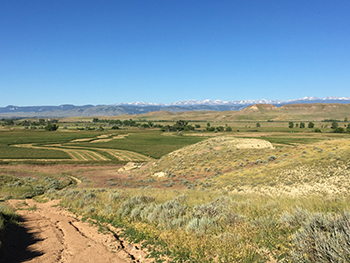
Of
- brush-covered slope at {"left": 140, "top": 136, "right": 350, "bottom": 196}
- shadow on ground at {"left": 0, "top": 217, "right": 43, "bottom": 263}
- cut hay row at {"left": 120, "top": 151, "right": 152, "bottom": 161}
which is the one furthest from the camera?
cut hay row at {"left": 120, "top": 151, "right": 152, "bottom": 161}

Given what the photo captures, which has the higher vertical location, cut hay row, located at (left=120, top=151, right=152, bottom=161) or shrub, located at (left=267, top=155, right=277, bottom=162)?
shrub, located at (left=267, top=155, right=277, bottom=162)

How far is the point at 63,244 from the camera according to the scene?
10758 mm

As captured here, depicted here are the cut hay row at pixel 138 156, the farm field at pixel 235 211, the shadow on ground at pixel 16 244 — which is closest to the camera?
the farm field at pixel 235 211

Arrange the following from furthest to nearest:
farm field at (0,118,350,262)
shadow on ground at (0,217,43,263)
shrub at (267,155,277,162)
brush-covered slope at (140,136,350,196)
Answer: shrub at (267,155,277,162) < brush-covered slope at (140,136,350,196) < shadow on ground at (0,217,43,263) < farm field at (0,118,350,262)

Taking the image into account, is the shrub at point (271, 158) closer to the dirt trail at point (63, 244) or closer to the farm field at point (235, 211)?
the farm field at point (235, 211)

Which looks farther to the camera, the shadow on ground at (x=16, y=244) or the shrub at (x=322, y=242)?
the shadow on ground at (x=16, y=244)

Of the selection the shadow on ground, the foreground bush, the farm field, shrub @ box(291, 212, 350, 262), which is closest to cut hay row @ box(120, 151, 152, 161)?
the farm field

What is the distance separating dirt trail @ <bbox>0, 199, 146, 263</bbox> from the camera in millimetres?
9289

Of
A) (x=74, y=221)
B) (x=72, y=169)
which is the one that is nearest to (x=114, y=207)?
(x=74, y=221)

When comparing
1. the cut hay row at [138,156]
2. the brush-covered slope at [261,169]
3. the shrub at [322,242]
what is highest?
the shrub at [322,242]

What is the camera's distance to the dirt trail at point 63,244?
929 centimetres

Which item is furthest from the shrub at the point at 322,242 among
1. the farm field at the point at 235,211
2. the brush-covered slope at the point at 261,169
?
the brush-covered slope at the point at 261,169

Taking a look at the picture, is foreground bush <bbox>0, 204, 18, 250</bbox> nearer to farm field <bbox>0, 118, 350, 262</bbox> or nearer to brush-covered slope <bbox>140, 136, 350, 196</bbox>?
farm field <bbox>0, 118, 350, 262</bbox>

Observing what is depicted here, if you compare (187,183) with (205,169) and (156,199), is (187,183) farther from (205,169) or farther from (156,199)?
(156,199)
